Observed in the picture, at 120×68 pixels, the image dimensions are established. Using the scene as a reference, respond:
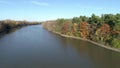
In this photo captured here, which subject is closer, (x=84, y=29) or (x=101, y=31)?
(x=101, y=31)

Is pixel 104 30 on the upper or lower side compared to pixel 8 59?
upper

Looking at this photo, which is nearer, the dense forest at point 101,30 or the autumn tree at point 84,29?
the dense forest at point 101,30

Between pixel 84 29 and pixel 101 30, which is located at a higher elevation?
pixel 101 30

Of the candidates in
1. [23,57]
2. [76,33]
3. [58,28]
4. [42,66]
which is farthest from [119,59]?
[58,28]

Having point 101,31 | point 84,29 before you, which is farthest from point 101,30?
point 84,29

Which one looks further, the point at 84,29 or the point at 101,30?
the point at 84,29

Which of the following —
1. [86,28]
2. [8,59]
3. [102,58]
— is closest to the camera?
[8,59]

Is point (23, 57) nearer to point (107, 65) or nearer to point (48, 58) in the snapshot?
point (48, 58)

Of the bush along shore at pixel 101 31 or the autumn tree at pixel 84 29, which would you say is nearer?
the bush along shore at pixel 101 31

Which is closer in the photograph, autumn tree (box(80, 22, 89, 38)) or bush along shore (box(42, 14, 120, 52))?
bush along shore (box(42, 14, 120, 52))

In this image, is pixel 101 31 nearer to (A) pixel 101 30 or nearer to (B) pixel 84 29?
(A) pixel 101 30

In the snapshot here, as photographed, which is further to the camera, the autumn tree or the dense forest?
the autumn tree
